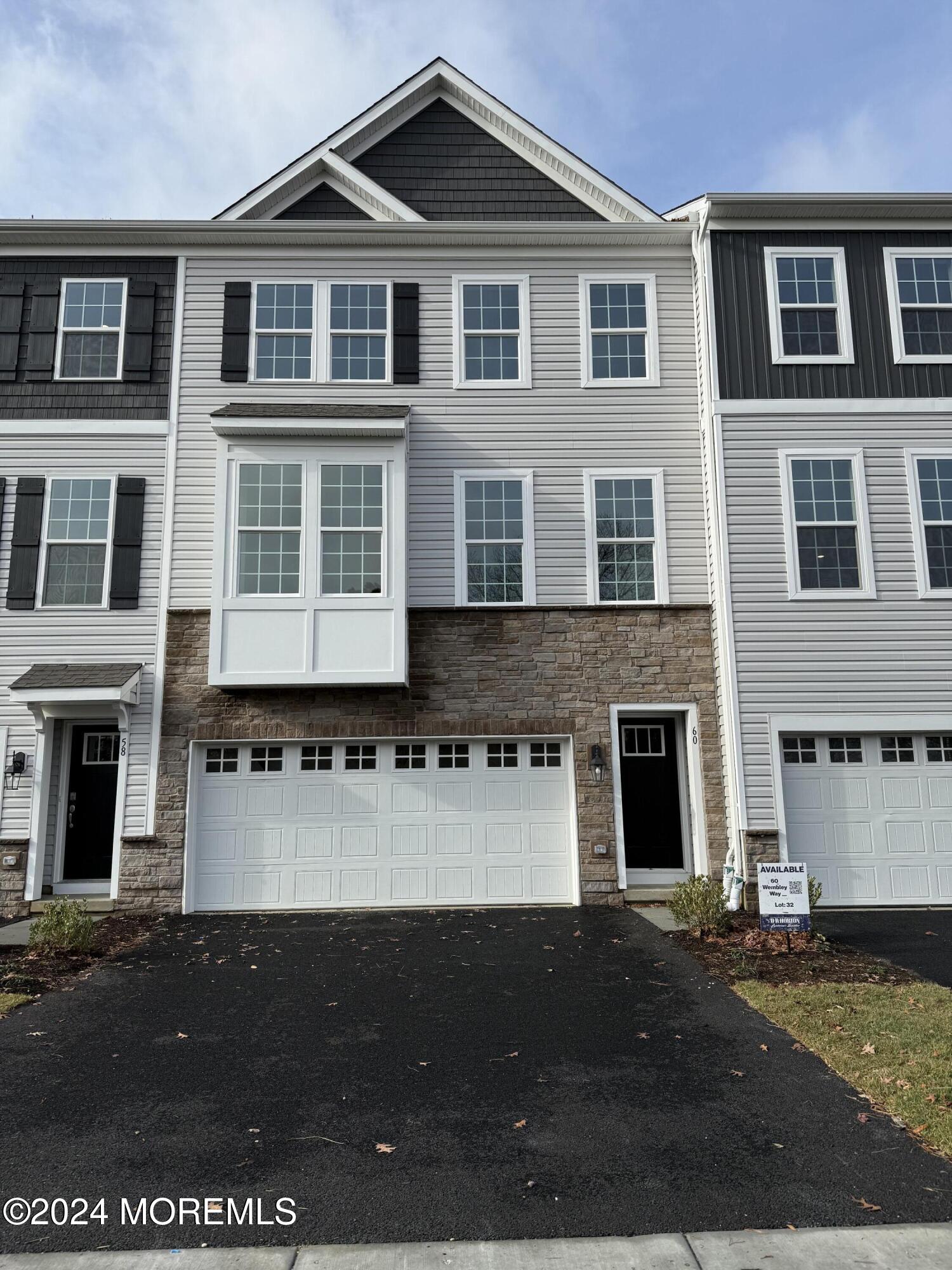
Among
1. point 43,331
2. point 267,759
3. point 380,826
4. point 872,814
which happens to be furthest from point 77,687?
point 872,814

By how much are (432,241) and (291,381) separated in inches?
112

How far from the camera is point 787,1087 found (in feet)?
17.2

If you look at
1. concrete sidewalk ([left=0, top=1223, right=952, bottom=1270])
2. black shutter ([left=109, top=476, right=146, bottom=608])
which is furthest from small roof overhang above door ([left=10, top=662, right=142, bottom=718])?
concrete sidewalk ([left=0, top=1223, right=952, bottom=1270])

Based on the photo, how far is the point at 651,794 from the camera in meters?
11.6

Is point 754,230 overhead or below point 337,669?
overhead

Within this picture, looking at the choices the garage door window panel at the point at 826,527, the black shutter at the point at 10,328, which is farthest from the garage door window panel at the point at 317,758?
the black shutter at the point at 10,328

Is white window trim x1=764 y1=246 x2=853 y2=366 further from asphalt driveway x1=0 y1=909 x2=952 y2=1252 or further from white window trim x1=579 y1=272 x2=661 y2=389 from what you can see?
asphalt driveway x1=0 y1=909 x2=952 y2=1252

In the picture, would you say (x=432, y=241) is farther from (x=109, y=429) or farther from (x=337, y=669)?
(x=337, y=669)

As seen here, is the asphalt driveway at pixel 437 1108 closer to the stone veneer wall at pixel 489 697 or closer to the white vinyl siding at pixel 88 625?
the stone veneer wall at pixel 489 697

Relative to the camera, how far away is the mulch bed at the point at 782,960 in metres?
7.59

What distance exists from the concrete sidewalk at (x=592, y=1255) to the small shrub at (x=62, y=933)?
5497 millimetres

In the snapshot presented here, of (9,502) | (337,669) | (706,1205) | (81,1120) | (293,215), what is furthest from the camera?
(293,215)

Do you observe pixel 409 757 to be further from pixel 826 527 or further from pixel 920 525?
pixel 920 525

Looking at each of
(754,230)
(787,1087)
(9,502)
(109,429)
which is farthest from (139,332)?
(787,1087)
